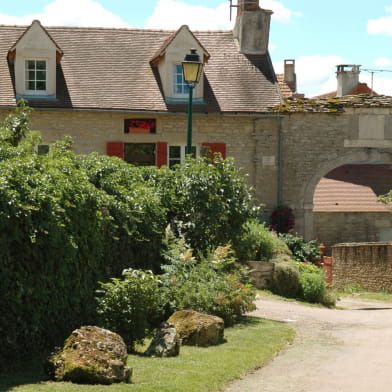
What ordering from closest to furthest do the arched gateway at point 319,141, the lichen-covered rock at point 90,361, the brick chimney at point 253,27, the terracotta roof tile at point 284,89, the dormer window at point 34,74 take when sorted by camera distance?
the lichen-covered rock at point 90,361 → the dormer window at point 34,74 → the arched gateway at point 319,141 → the terracotta roof tile at point 284,89 → the brick chimney at point 253,27

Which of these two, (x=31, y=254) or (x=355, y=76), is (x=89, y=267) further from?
(x=355, y=76)

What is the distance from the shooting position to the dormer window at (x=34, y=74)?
2323 centimetres

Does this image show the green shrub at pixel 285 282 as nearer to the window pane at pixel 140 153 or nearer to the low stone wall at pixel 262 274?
the low stone wall at pixel 262 274

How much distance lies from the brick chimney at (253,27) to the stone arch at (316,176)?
4.62 meters

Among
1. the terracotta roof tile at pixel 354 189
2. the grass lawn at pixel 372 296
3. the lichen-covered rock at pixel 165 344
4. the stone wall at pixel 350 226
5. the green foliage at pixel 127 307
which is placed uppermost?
the terracotta roof tile at pixel 354 189

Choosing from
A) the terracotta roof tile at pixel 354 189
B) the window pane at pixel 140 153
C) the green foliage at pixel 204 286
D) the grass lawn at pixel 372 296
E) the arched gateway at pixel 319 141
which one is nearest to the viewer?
the green foliage at pixel 204 286

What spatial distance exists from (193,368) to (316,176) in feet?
56.7

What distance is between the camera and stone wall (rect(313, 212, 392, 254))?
32.3m

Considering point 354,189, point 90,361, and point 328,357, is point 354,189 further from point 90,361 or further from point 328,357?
point 90,361

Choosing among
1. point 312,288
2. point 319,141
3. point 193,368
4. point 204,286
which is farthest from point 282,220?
point 193,368

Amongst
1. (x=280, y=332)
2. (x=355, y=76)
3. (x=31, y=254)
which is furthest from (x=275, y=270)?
(x=355, y=76)

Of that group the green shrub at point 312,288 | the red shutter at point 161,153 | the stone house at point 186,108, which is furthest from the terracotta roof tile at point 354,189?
the green shrub at point 312,288

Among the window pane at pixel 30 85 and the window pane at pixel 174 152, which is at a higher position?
the window pane at pixel 30 85

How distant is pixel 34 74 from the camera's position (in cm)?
2328
